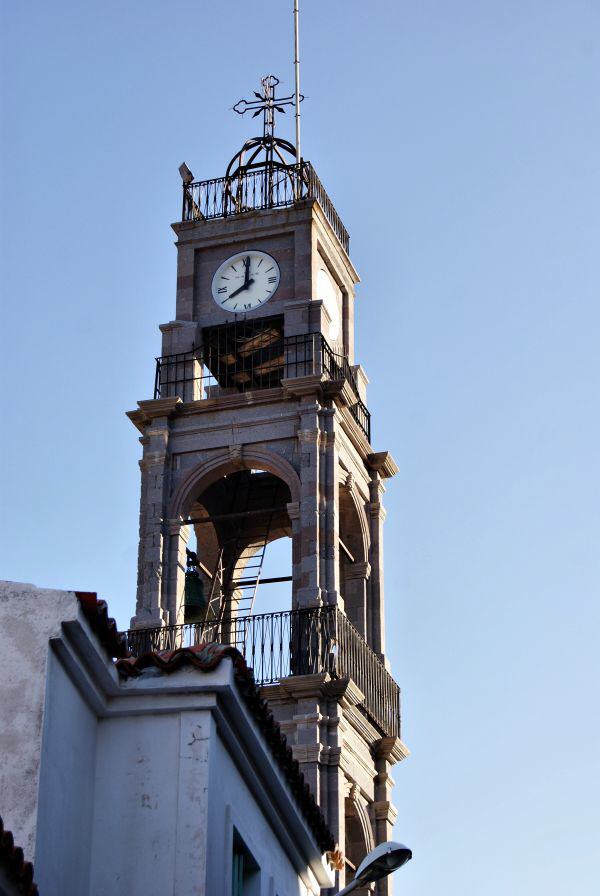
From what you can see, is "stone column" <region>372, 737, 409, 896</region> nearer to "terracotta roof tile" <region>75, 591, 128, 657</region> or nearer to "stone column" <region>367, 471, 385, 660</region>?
"stone column" <region>367, 471, 385, 660</region>

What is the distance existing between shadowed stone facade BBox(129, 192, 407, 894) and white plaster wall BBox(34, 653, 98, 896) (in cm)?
1334

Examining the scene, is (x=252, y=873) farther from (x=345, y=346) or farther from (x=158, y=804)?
(x=345, y=346)

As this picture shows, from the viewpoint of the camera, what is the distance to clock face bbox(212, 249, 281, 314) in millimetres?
34719

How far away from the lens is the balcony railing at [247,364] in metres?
33.6

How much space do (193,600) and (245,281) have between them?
600 cm

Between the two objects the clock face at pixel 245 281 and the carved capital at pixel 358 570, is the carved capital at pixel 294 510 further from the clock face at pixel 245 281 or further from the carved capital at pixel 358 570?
the clock face at pixel 245 281

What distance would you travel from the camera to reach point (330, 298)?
35.9 m

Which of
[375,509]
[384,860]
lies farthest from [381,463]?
[384,860]

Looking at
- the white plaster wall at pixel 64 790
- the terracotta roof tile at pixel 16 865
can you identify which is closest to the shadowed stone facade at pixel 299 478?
the white plaster wall at pixel 64 790

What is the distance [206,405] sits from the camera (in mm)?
33375

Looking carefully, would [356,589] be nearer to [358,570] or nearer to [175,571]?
[358,570]

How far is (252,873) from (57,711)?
341 centimetres

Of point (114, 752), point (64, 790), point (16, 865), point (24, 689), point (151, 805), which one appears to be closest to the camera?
point (16, 865)

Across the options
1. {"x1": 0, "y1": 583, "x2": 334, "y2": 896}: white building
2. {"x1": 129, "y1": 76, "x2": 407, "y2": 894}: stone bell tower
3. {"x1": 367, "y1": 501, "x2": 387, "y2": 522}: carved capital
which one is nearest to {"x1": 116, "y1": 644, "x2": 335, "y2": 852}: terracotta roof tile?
{"x1": 0, "y1": 583, "x2": 334, "y2": 896}: white building
